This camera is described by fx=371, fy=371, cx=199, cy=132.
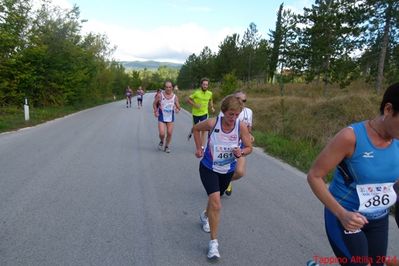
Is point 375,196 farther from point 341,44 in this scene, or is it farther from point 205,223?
point 341,44

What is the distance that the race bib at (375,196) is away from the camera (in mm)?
2328

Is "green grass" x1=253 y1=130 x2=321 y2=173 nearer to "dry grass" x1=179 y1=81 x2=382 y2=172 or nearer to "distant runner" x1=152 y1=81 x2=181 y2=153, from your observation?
"dry grass" x1=179 y1=81 x2=382 y2=172

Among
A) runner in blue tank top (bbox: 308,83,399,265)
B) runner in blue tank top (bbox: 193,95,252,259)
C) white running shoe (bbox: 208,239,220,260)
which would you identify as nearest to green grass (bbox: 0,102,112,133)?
runner in blue tank top (bbox: 193,95,252,259)

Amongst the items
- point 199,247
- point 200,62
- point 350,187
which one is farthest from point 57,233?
point 200,62

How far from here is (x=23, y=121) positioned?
1641cm

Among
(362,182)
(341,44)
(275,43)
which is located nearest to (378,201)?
(362,182)

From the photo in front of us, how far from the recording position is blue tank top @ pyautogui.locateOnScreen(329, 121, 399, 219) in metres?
2.23

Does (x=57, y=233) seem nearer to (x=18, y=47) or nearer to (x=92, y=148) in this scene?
(x=92, y=148)

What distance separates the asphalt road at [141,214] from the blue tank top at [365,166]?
163 centimetres

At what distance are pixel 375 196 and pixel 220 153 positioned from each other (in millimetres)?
1918

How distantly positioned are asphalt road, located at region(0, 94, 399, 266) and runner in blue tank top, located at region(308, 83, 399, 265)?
1.45 m

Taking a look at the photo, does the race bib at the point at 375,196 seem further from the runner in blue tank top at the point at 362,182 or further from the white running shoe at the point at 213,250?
the white running shoe at the point at 213,250

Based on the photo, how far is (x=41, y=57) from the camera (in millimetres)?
22844

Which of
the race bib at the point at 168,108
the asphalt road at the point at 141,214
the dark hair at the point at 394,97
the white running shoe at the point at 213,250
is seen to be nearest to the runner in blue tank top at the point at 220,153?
the white running shoe at the point at 213,250
